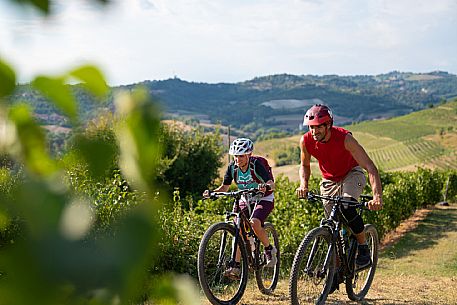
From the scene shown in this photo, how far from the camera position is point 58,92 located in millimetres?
397

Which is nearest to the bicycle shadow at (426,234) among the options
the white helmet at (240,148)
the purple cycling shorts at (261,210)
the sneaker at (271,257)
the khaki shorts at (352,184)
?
the sneaker at (271,257)

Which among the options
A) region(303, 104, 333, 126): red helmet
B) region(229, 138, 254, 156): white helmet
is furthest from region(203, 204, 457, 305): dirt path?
region(303, 104, 333, 126): red helmet

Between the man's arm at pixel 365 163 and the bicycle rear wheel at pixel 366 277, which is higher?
the man's arm at pixel 365 163

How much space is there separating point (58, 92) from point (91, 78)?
3 cm

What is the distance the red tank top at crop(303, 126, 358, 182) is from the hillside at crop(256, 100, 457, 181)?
145ft

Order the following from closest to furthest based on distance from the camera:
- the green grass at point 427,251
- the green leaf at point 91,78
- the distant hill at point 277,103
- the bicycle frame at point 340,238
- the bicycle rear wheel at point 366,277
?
the green leaf at point 91,78 → the bicycle frame at point 340,238 → the bicycle rear wheel at point 366,277 → the green grass at point 427,251 → the distant hill at point 277,103

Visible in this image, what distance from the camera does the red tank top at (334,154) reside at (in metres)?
4.29

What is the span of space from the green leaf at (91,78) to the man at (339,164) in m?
3.85

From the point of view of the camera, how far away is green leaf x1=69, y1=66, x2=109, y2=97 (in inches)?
15.3

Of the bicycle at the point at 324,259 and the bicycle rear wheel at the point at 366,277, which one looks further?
the bicycle rear wheel at the point at 366,277

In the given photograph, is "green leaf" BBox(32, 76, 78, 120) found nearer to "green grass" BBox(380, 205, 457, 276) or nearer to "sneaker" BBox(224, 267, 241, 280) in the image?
"sneaker" BBox(224, 267, 241, 280)

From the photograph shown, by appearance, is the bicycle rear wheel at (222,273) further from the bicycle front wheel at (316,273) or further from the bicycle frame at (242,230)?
the bicycle front wheel at (316,273)

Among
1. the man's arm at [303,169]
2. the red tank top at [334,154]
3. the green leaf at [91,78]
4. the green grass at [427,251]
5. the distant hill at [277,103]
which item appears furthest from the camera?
the distant hill at [277,103]

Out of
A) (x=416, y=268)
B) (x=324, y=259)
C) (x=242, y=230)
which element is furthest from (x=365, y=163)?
(x=416, y=268)
